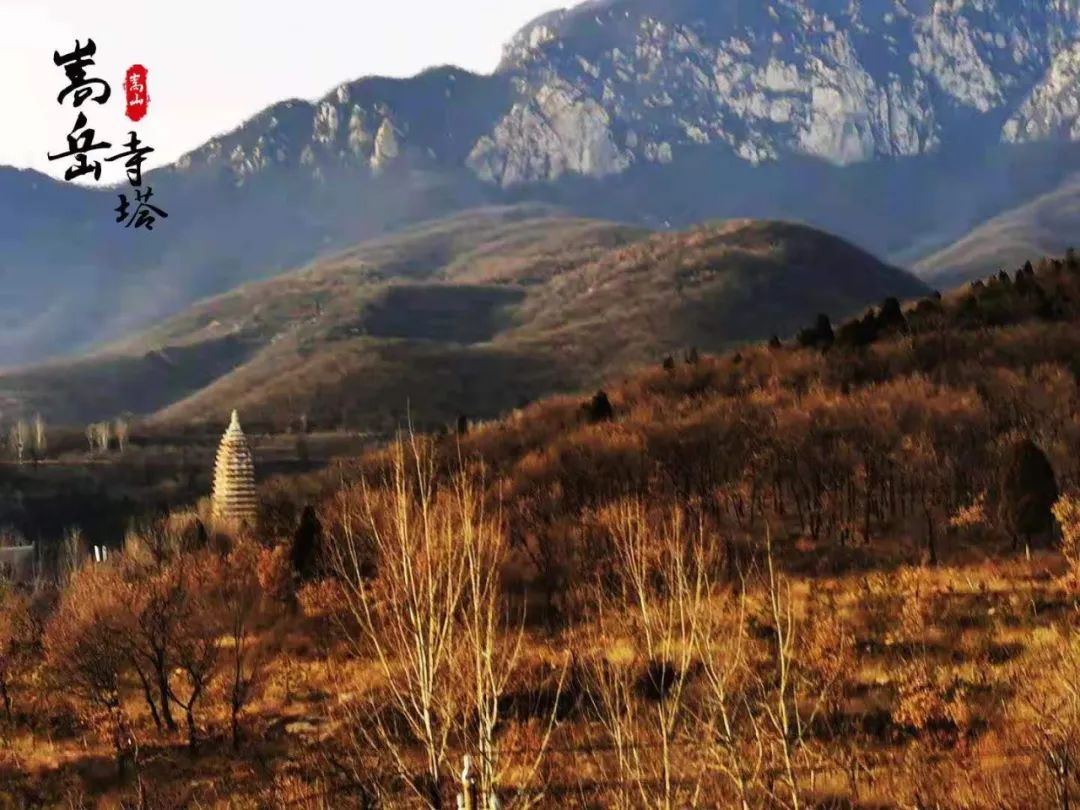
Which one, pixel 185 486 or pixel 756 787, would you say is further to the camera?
pixel 185 486

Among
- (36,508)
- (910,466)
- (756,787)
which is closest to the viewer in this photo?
(756,787)

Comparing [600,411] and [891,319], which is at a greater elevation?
[891,319]

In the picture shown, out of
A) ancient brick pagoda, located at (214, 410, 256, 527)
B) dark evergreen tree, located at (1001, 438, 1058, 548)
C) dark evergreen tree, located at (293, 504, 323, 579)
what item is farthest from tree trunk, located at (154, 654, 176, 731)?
ancient brick pagoda, located at (214, 410, 256, 527)

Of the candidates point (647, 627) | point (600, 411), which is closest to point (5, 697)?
point (647, 627)

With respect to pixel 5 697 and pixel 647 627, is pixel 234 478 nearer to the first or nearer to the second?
pixel 5 697

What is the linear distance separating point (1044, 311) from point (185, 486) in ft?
255

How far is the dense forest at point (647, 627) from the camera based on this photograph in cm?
1104

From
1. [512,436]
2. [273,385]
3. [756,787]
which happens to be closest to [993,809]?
[756,787]

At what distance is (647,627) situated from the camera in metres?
10.7

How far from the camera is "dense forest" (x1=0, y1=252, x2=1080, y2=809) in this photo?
435 inches

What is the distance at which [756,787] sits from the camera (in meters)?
12.6

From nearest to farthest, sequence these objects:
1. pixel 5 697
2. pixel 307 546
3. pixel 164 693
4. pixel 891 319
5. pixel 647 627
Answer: pixel 647 627 < pixel 164 693 < pixel 5 697 < pixel 307 546 < pixel 891 319

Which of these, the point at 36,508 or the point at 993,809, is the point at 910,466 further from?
the point at 36,508

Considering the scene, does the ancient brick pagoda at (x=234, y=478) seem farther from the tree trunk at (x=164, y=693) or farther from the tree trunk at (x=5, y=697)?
the tree trunk at (x=164, y=693)
